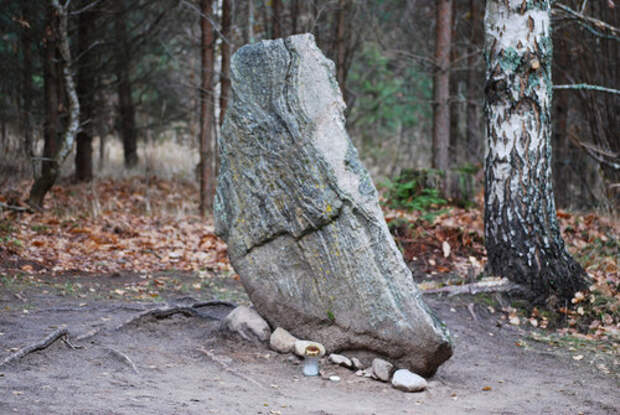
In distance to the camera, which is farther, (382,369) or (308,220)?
(308,220)

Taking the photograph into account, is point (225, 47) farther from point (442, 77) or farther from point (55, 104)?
point (442, 77)

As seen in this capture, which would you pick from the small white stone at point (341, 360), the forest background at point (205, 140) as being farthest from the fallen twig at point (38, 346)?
the forest background at point (205, 140)

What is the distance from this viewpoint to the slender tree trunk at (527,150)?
236 inches

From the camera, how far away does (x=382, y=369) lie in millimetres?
4250

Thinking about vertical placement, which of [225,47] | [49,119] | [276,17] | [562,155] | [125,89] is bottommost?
[562,155]

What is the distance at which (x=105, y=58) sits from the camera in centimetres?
1373

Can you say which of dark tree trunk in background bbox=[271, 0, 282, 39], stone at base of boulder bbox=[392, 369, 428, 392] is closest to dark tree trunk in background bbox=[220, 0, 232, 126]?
dark tree trunk in background bbox=[271, 0, 282, 39]

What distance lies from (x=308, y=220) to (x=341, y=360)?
1.06 meters

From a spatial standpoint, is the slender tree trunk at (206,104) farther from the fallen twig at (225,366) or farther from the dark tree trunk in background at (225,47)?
the fallen twig at (225,366)

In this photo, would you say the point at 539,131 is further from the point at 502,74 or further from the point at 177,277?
the point at 177,277

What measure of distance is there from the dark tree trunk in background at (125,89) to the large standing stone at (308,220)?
332 inches

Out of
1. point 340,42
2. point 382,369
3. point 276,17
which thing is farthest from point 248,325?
point 340,42

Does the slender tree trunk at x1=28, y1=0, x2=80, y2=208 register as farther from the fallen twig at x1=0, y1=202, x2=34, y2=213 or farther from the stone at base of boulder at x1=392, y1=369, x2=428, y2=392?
the stone at base of boulder at x1=392, y1=369, x2=428, y2=392

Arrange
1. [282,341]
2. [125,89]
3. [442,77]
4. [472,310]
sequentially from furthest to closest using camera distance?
[125,89] < [442,77] < [472,310] < [282,341]
